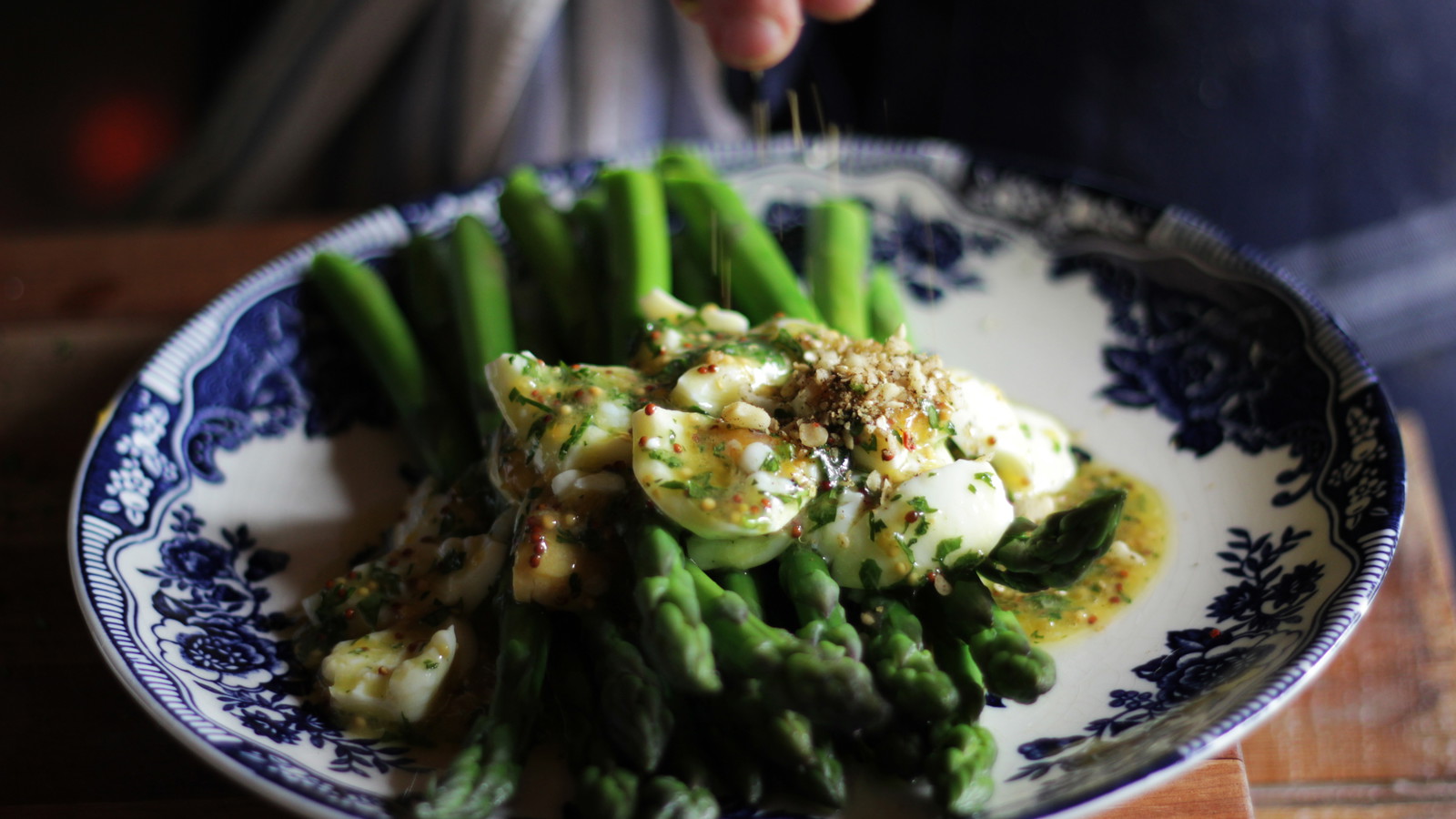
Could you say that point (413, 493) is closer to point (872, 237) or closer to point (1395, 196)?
point (872, 237)

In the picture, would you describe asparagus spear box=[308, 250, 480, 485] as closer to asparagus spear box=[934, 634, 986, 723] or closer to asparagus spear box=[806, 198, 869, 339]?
asparagus spear box=[806, 198, 869, 339]

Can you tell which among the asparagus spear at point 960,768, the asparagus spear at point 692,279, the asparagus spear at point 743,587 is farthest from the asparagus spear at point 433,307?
the asparagus spear at point 960,768

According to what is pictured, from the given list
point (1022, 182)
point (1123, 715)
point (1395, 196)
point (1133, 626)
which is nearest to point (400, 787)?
point (1123, 715)

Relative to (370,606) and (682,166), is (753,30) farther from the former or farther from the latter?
(370,606)

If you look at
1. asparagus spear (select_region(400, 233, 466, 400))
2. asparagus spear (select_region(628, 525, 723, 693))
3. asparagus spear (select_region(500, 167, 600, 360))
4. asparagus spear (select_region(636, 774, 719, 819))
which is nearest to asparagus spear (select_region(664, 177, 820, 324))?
asparagus spear (select_region(500, 167, 600, 360))

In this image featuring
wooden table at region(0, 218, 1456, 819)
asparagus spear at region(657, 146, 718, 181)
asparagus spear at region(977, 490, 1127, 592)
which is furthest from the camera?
asparagus spear at region(657, 146, 718, 181)
